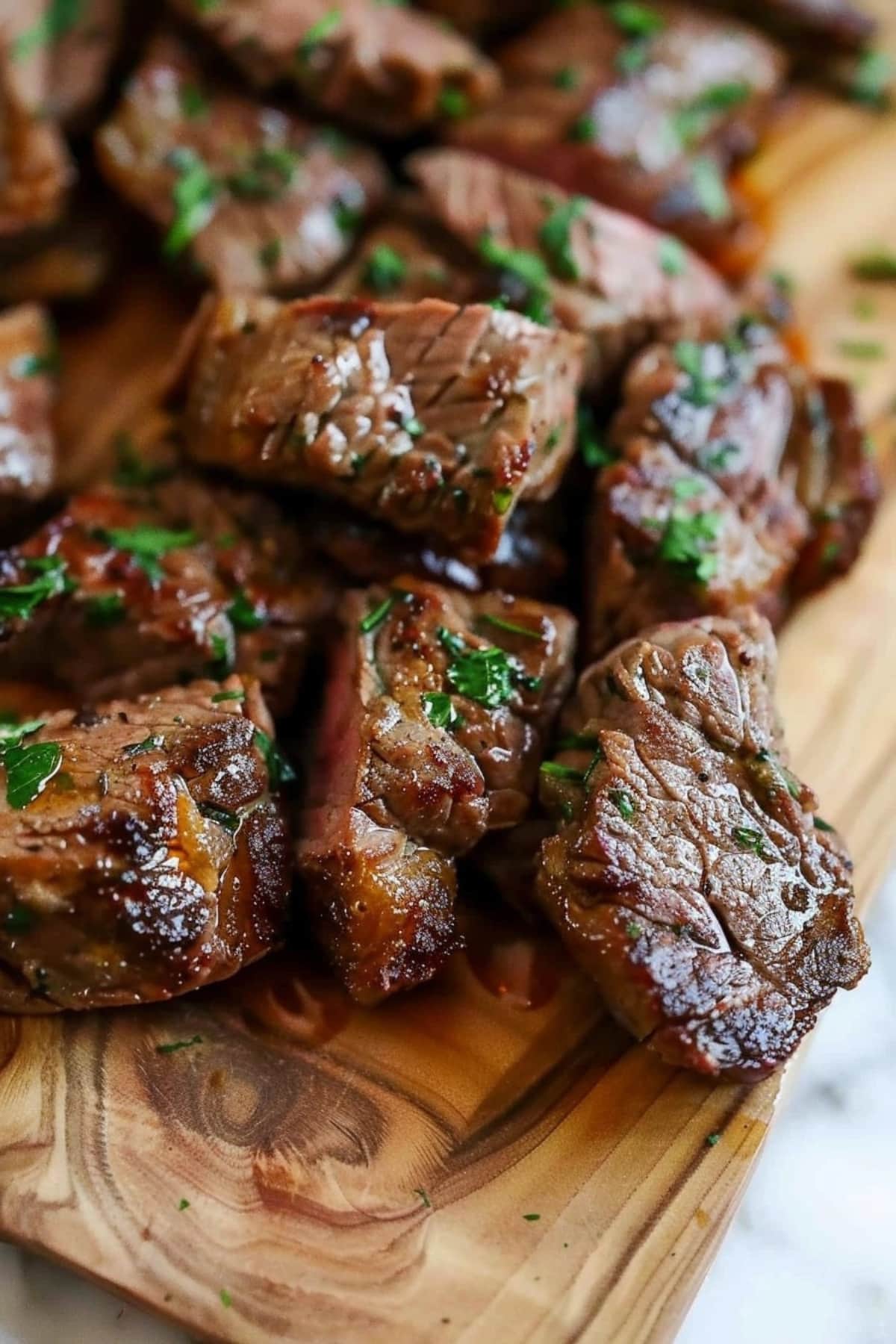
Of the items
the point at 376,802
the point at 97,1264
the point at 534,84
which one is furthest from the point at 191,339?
the point at 97,1264

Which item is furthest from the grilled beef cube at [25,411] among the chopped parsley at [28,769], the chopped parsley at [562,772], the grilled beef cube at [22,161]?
the chopped parsley at [562,772]

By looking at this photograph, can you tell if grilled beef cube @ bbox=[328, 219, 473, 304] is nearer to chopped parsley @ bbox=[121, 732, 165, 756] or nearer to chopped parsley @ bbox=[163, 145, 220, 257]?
chopped parsley @ bbox=[163, 145, 220, 257]

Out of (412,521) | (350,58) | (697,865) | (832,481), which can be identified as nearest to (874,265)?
(832,481)

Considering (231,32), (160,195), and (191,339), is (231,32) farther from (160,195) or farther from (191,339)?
(191,339)

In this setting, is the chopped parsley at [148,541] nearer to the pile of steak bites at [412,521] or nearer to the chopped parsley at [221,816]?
the pile of steak bites at [412,521]

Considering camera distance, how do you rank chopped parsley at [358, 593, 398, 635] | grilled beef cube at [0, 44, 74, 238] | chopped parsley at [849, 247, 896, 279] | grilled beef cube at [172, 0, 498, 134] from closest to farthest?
chopped parsley at [358, 593, 398, 635], grilled beef cube at [0, 44, 74, 238], grilled beef cube at [172, 0, 498, 134], chopped parsley at [849, 247, 896, 279]

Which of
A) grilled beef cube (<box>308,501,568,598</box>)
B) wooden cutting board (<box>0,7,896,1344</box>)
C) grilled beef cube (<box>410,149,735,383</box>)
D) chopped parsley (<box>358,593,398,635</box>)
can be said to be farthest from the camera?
grilled beef cube (<box>410,149,735,383</box>)

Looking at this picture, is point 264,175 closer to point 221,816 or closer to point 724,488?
point 724,488

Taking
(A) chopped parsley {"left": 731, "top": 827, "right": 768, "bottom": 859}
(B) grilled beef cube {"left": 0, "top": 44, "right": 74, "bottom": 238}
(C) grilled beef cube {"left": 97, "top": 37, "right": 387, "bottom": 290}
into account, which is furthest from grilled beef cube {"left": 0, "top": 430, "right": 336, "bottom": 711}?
(A) chopped parsley {"left": 731, "top": 827, "right": 768, "bottom": 859}
